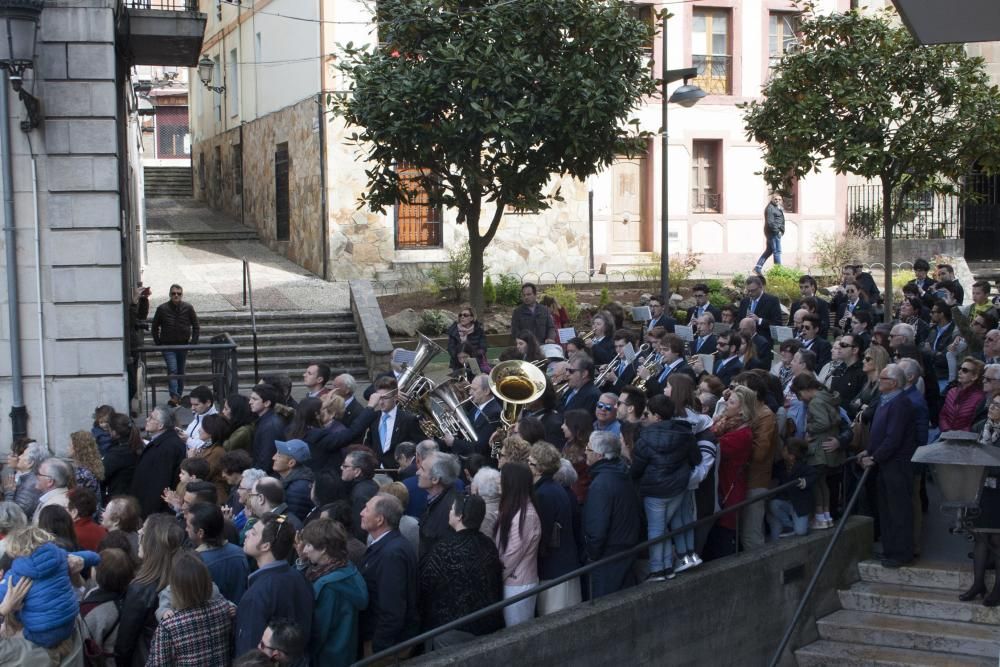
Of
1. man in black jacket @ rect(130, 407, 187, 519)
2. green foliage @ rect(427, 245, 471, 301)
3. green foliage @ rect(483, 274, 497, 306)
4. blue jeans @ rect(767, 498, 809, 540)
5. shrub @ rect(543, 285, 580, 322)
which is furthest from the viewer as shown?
green foliage @ rect(427, 245, 471, 301)

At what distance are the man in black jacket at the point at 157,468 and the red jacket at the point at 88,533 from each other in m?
1.83

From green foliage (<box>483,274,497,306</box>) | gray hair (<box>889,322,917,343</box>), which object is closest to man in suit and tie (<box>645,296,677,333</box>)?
gray hair (<box>889,322,917,343</box>)

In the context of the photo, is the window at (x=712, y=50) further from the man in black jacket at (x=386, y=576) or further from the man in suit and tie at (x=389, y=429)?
the man in black jacket at (x=386, y=576)

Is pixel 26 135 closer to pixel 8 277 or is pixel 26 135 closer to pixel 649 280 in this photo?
pixel 8 277

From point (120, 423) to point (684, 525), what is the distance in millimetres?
4712

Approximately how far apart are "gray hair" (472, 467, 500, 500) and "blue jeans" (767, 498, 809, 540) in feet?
10.5

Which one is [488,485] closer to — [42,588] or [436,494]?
[436,494]

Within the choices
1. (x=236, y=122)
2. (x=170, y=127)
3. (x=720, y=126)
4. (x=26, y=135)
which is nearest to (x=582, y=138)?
(x=26, y=135)

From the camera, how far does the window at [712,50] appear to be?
94.1ft

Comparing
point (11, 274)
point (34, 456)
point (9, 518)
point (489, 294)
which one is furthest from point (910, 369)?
point (489, 294)

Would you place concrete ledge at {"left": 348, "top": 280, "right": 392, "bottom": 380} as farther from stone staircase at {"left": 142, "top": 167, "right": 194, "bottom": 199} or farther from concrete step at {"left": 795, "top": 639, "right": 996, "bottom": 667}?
stone staircase at {"left": 142, "top": 167, "right": 194, "bottom": 199}

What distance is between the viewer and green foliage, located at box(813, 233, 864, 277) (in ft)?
87.9

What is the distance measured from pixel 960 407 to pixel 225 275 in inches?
677

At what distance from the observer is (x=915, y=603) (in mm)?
9766
